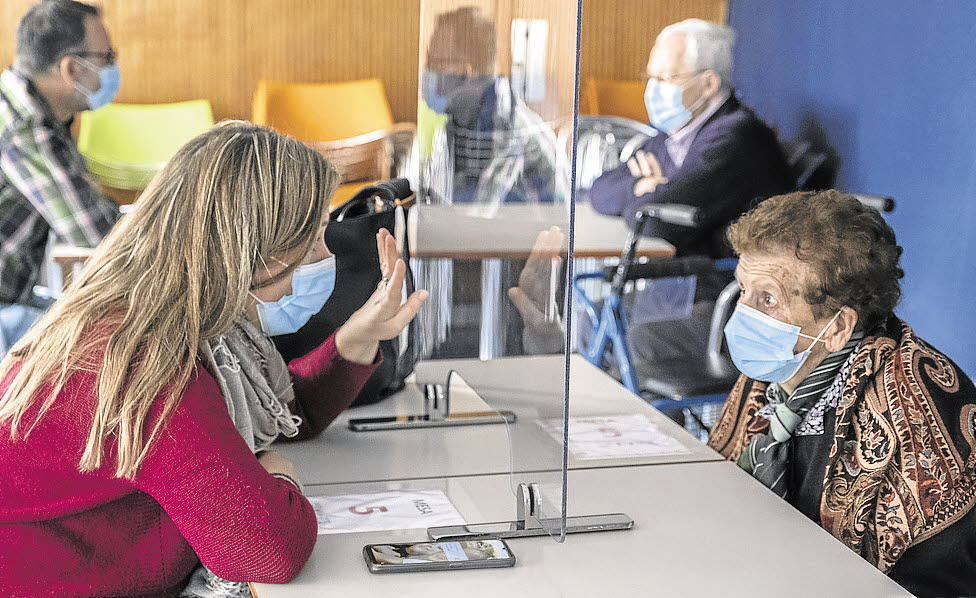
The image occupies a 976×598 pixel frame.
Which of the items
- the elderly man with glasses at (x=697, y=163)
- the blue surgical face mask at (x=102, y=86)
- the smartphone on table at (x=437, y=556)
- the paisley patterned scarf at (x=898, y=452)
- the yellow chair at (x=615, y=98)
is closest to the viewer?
the smartphone on table at (x=437, y=556)

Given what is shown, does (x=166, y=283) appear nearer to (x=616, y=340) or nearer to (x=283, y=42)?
(x=616, y=340)

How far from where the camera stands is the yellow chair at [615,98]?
5.71 metres

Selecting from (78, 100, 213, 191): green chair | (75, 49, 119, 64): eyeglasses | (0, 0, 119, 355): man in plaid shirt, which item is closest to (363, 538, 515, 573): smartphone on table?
(0, 0, 119, 355): man in plaid shirt

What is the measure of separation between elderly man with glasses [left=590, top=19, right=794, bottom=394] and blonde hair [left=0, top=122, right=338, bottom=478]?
86.4 inches

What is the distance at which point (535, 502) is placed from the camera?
1430 mm

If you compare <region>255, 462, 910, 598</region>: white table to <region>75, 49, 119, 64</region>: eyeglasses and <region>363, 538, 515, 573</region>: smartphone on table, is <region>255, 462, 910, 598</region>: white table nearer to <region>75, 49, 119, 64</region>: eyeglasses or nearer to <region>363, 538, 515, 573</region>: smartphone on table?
<region>363, 538, 515, 573</region>: smartphone on table

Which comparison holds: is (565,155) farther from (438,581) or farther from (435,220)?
(435,220)

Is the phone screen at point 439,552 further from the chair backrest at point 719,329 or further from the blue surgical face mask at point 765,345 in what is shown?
the chair backrest at point 719,329

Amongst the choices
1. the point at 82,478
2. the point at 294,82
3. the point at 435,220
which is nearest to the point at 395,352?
the point at 435,220

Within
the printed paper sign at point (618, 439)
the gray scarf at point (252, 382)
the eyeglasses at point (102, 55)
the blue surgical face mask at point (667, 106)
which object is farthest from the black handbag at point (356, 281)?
the blue surgical face mask at point (667, 106)

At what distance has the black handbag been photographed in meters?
2.02

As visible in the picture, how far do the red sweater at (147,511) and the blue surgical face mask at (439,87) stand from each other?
→ 746mm

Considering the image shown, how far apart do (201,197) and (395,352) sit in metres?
0.85

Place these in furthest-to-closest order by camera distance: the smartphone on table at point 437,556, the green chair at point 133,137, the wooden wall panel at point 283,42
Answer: the wooden wall panel at point 283,42 < the green chair at point 133,137 < the smartphone on table at point 437,556
